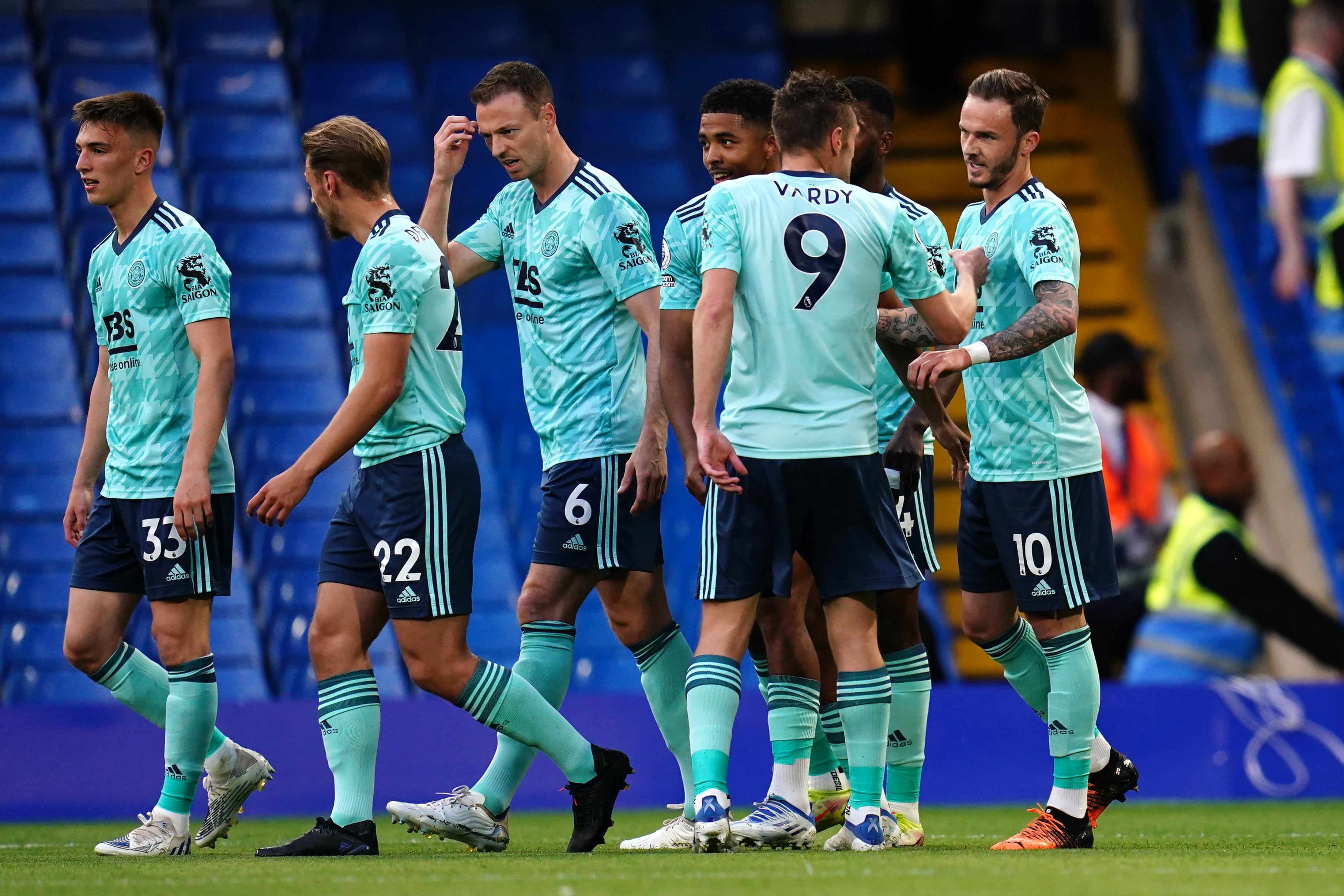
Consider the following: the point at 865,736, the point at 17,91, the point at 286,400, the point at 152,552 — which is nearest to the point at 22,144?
the point at 17,91

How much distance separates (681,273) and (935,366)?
0.80 meters

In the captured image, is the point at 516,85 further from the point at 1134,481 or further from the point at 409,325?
the point at 1134,481

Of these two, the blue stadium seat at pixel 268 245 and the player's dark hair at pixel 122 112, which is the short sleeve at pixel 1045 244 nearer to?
the player's dark hair at pixel 122 112

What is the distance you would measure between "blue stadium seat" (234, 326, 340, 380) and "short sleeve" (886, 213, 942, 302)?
6.42 meters

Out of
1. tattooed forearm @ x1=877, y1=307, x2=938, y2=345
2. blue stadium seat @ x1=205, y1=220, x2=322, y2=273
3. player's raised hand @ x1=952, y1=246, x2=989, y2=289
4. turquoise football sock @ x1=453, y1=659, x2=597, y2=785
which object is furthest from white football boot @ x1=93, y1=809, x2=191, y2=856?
blue stadium seat @ x1=205, y1=220, x2=322, y2=273

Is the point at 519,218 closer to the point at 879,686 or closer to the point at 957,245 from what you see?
the point at 957,245

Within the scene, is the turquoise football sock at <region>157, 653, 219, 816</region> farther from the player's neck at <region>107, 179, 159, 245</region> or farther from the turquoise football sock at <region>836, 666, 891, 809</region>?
the turquoise football sock at <region>836, 666, 891, 809</region>

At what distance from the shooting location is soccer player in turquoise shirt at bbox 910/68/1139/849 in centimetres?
534

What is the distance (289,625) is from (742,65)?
5.71 meters

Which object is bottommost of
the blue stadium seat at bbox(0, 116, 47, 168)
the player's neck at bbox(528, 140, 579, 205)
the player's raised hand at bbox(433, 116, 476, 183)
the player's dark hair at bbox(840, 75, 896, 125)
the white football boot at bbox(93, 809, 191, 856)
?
the white football boot at bbox(93, 809, 191, 856)

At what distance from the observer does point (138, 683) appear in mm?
5602

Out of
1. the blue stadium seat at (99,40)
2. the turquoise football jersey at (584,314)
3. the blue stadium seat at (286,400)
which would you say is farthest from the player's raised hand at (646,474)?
the blue stadium seat at (99,40)

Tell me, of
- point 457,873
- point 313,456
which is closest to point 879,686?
point 457,873

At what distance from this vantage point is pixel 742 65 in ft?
43.2
